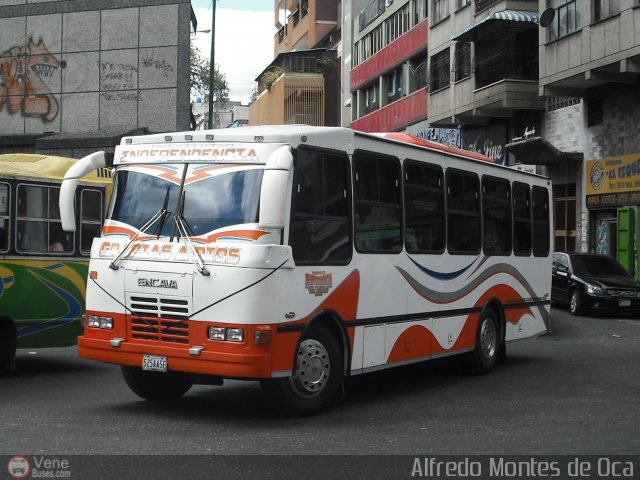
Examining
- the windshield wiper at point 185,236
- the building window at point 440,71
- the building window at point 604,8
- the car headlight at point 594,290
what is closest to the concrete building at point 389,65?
the building window at point 440,71

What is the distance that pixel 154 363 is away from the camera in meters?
9.45

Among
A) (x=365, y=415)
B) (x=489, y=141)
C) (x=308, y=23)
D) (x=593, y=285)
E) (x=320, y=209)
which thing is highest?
(x=308, y=23)

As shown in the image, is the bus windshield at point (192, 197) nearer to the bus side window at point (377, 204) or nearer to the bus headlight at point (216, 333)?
the bus headlight at point (216, 333)

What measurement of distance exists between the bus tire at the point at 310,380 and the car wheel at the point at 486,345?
3.81 meters

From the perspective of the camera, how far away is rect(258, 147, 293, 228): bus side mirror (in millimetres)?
8906

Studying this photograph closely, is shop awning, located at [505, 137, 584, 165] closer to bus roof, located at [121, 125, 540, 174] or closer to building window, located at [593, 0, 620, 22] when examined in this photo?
building window, located at [593, 0, 620, 22]

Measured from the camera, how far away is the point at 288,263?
368 inches

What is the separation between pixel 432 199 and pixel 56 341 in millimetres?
5217

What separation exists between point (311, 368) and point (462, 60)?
1189 inches

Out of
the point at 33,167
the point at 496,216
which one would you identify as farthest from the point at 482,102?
the point at 33,167

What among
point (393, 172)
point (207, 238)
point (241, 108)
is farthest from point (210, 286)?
point (241, 108)

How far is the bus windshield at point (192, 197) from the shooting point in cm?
943

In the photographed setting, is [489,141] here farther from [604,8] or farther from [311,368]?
[311,368]

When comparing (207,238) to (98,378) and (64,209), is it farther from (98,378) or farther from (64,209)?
(98,378)
